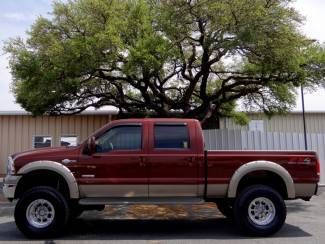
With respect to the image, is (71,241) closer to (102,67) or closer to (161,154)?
(161,154)

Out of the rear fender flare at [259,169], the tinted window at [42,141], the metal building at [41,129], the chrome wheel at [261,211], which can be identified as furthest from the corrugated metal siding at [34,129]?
the chrome wheel at [261,211]

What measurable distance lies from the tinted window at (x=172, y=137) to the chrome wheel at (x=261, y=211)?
1726 millimetres

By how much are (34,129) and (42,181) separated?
16877 millimetres

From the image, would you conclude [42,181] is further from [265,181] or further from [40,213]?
[265,181]

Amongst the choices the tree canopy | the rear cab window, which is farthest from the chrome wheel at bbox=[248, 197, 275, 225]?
the tree canopy

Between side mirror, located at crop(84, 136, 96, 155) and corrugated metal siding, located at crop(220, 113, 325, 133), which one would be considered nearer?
side mirror, located at crop(84, 136, 96, 155)

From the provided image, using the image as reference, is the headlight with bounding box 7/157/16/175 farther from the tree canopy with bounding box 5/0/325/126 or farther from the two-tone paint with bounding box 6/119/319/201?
the tree canopy with bounding box 5/0/325/126

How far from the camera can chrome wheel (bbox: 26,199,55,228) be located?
→ 361 inches

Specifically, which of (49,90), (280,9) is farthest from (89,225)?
(280,9)

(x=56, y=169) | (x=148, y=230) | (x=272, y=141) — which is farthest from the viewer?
(x=272, y=141)

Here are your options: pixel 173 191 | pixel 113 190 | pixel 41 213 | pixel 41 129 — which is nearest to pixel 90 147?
pixel 113 190

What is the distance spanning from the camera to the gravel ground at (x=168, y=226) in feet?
29.9

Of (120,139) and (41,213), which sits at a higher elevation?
(120,139)

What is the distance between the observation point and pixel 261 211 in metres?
9.45
